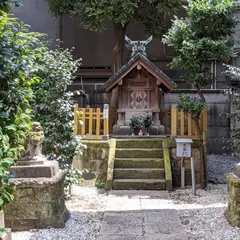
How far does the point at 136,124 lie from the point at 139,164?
2.01 meters

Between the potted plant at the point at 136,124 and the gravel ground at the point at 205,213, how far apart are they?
282 cm

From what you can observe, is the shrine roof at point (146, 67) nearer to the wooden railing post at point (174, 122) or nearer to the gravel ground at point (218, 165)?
the wooden railing post at point (174, 122)

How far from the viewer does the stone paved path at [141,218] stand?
4.71m

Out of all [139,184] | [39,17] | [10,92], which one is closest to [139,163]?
[139,184]

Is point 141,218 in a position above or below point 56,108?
below

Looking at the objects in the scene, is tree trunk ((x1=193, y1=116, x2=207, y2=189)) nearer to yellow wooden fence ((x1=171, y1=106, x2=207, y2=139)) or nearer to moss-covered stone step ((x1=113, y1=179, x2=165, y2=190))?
yellow wooden fence ((x1=171, y1=106, x2=207, y2=139))

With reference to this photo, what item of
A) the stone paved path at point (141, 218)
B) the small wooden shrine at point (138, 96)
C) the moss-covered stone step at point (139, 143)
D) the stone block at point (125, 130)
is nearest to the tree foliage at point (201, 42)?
the moss-covered stone step at point (139, 143)

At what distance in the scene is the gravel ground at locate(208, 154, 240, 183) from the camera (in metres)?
8.55

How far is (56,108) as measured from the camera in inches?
261

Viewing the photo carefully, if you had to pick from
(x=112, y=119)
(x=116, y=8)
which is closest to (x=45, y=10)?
(x=116, y=8)

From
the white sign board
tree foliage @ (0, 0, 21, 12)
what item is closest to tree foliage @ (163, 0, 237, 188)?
the white sign board

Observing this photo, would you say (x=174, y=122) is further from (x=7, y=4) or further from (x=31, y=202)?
(x=7, y=4)

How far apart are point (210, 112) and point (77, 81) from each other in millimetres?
6562

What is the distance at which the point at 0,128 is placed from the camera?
10.1ft
